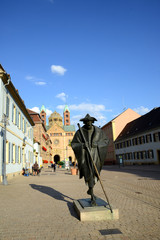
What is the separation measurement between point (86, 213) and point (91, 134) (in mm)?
1968

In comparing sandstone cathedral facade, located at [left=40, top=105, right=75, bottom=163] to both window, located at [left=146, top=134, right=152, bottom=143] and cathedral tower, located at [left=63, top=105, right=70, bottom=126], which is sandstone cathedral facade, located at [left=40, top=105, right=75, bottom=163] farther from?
window, located at [left=146, top=134, right=152, bottom=143]

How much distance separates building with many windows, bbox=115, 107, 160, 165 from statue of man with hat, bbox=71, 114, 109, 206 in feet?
95.6

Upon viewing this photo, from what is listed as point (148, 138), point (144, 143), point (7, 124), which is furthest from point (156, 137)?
point (7, 124)

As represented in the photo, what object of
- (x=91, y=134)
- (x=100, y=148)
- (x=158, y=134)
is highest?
(x=158, y=134)

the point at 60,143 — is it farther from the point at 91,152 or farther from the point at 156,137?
the point at 91,152

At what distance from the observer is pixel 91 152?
5516 millimetres

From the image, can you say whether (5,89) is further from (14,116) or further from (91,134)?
(91,134)

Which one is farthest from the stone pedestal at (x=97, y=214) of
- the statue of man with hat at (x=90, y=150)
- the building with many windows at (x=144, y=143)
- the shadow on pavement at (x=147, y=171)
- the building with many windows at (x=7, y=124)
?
the building with many windows at (x=144, y=143)

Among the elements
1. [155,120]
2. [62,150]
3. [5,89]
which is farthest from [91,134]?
[62,150]

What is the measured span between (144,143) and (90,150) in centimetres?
3468

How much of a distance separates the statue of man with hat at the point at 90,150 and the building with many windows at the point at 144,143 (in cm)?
2915

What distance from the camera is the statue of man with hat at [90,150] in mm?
5439

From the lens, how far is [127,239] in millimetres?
3713

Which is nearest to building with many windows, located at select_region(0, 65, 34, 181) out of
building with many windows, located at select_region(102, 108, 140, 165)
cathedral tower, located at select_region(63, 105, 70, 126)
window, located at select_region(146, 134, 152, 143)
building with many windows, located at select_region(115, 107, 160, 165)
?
building with many windows, located at select_region(115, 107, 160, 165)
